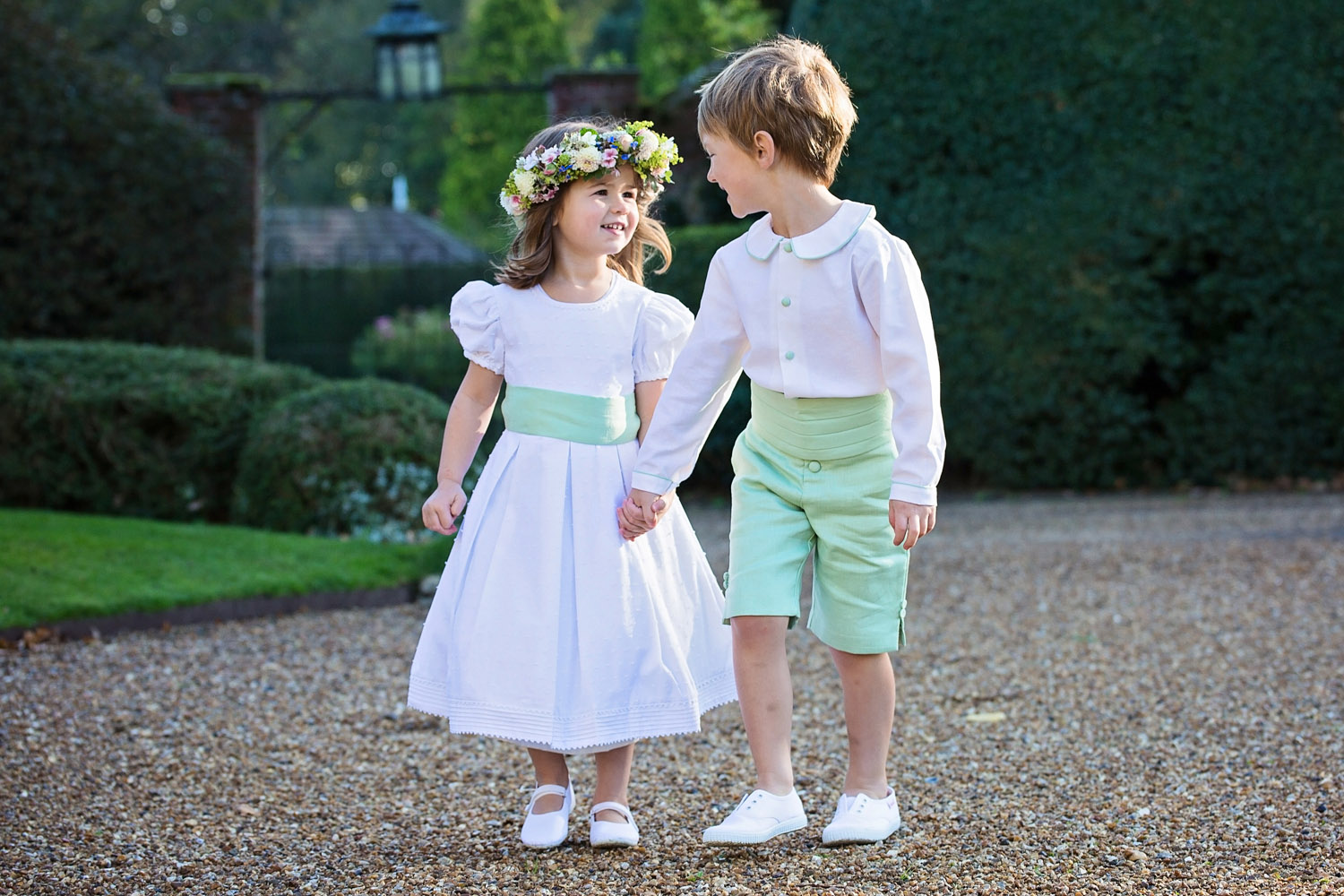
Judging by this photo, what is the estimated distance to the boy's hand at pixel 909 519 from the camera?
2381 millimetres

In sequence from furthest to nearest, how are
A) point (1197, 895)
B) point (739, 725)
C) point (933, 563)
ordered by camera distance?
point (933, 563), point (739, 725), point (1197, 895)

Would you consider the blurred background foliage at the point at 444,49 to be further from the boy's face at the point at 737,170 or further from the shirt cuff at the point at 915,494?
the shirt cuff at the point at 915,494

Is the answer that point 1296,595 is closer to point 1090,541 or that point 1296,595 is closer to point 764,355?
point 1090,541

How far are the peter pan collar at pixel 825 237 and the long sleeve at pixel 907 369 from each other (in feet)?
0.18

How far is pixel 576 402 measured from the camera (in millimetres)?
2730

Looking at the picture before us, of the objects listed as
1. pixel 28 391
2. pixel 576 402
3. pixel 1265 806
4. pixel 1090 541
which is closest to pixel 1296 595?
pixel 1090 541

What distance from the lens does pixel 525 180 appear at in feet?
9.06

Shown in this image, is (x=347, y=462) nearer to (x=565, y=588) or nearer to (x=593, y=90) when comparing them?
(x=565, y=588)

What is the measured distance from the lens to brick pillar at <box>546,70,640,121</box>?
34.3 ft

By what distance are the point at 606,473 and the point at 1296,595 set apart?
3.53 m

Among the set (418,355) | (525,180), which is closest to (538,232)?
(525,180)

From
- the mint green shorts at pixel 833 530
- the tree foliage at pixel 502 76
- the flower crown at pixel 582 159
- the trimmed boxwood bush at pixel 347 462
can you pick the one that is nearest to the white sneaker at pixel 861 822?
the mint green shorts at pixel 833 530

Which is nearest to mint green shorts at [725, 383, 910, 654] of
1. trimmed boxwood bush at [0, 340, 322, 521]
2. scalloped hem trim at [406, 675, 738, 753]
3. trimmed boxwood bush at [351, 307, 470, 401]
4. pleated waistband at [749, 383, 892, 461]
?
pleated waistband at [749, 383, 892, 461]

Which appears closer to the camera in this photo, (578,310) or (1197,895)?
(1197,895)
